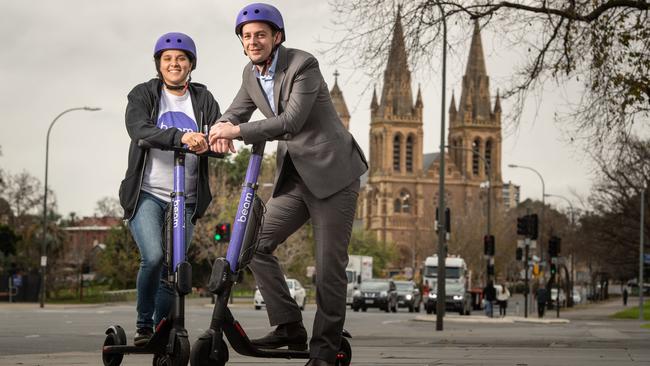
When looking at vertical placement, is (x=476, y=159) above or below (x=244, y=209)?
above

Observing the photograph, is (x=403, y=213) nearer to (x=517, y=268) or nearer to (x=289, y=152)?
(x=517, y=268)

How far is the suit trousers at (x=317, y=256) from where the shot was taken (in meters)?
6.22

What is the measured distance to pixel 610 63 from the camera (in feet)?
62.2

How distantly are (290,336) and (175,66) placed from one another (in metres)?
1.71

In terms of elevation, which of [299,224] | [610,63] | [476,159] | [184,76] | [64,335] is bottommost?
[64,335]

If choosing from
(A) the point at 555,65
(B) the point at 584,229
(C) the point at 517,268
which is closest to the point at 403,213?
(C) the point at 517,268

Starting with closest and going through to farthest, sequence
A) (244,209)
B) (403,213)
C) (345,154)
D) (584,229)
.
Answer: (244,209)
(345,154)
(584,229)
(403,213)

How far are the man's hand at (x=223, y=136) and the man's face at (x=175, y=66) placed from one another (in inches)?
33.7

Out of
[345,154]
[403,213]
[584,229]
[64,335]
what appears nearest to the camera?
[345,154]

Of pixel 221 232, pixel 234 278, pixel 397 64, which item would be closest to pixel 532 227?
pixel 221 232

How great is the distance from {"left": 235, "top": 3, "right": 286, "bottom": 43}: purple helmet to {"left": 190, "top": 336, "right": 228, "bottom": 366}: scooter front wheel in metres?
1.58

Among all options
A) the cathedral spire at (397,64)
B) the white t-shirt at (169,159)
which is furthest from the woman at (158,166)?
the cathedral spire at (397,64)

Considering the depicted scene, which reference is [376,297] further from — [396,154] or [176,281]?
[396,154]

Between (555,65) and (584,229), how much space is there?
171 feet
